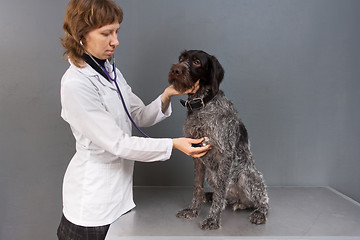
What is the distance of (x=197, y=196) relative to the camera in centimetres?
179

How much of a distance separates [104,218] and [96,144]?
39 cm

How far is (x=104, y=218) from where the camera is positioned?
1.60 meters

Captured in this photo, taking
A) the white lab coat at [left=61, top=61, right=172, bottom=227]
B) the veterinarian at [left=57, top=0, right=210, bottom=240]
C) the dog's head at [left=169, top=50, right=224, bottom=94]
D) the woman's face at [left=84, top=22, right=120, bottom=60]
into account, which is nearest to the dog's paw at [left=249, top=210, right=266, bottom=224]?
the veterinarian at [left=57, top=0, right=210, bottom=240]

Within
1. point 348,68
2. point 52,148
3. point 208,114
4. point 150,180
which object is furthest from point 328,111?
point 52,148

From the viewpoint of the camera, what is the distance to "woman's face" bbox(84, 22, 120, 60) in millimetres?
1516

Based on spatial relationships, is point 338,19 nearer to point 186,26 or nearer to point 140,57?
point 186,26

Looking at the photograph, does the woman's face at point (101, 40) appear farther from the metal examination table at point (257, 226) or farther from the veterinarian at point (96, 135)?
the metal examination table at point (257, 226)

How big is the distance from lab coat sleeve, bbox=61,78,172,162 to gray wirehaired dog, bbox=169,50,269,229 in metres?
0.29

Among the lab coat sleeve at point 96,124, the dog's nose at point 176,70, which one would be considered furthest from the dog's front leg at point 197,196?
the dog's nose at point 176,70

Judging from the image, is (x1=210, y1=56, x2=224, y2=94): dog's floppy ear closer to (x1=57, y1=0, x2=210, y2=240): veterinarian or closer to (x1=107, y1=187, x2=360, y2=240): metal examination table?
(x1=57, y1=0, x2=210, y2=240): veterinarian

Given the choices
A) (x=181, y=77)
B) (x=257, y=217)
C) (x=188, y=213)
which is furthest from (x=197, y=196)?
(x=181, y=77)

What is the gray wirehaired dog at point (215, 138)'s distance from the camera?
1625mm

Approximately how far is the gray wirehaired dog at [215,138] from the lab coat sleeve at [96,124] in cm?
29

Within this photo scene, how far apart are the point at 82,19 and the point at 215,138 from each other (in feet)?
2.87
